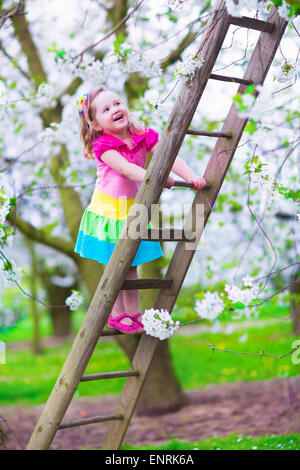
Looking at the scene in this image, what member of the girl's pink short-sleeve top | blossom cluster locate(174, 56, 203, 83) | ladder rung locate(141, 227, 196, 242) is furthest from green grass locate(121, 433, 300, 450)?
blossom cluster locate(174, 56, 203, 83)

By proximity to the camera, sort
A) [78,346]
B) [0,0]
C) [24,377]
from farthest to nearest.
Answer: [24,377]
[0,0]
[78,346]

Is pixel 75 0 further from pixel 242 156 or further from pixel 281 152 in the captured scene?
pixel 242 156

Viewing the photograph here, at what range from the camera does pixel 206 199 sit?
2918mm

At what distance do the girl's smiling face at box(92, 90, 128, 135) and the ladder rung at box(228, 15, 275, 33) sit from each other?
2.30ft

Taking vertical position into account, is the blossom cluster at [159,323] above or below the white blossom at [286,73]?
below

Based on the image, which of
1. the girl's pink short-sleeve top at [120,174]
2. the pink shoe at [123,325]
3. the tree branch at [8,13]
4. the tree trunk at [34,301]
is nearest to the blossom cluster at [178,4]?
the girl's pink short-sleeve top at [120,174]

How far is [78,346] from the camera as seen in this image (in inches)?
110

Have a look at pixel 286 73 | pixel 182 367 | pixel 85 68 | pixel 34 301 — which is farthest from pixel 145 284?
pixel 34 301

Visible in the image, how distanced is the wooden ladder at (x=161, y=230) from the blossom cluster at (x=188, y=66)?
0.14 feet

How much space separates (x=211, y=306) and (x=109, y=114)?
1121 millimetres

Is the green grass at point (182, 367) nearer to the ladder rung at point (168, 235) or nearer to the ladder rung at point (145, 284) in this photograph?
the ladder rung at point (145, 284)

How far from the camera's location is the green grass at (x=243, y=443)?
3.62 m

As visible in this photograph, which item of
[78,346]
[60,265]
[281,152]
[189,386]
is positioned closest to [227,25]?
[78,346]

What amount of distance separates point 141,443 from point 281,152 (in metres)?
2.79
